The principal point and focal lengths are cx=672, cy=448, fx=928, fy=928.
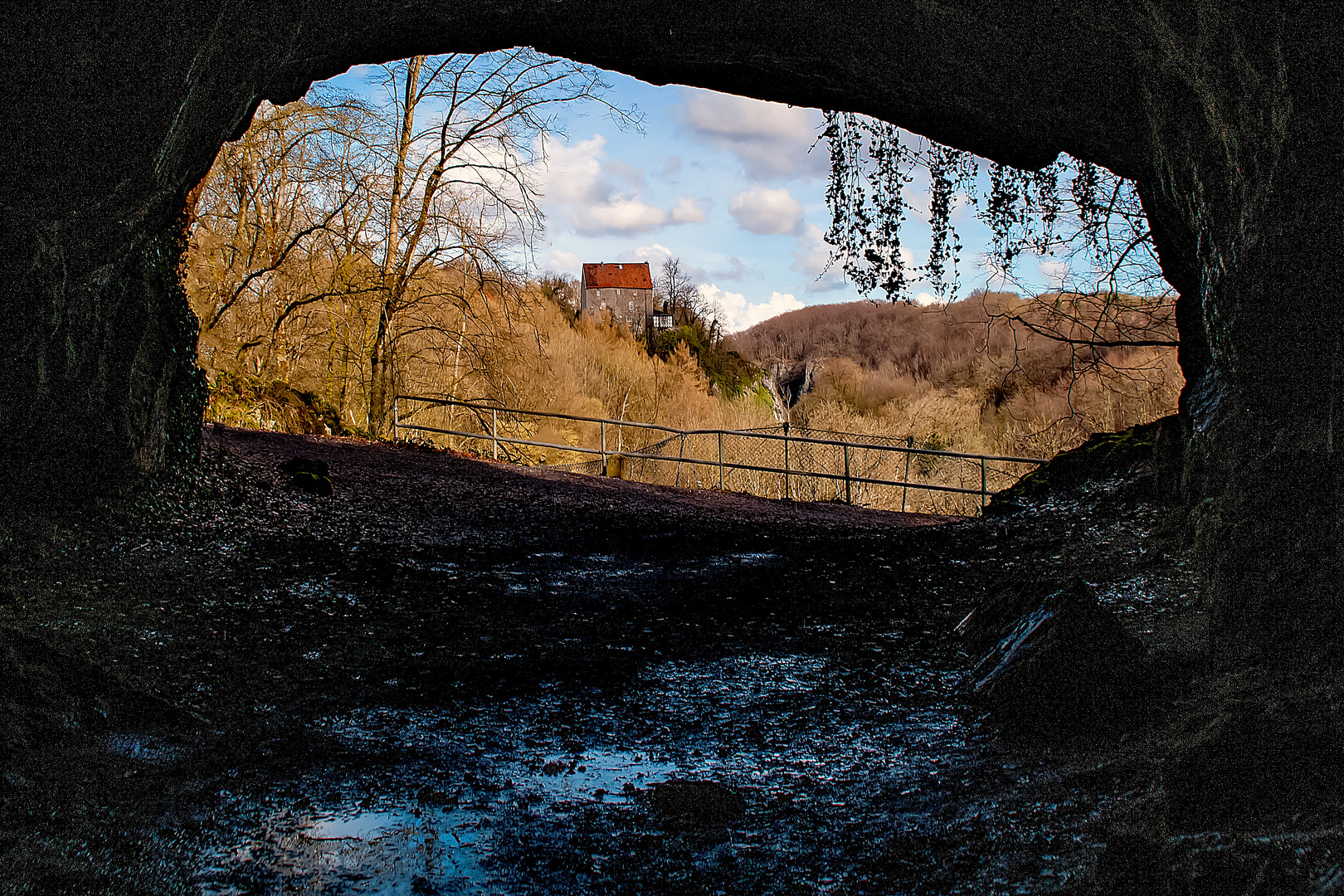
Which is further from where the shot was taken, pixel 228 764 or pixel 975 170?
pixel 975 170

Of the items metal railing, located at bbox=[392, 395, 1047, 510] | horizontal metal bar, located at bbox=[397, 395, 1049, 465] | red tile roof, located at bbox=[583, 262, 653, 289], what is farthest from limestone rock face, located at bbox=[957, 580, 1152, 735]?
red tile roof, located at bbox=[583, 262, 653, 289]

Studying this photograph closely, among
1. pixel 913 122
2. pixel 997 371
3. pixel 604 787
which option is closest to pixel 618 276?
pixel 997 371

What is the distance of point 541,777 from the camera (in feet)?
12.4

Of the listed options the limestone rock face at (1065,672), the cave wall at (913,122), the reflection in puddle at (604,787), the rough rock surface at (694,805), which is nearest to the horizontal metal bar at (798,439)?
the cave wall at (913,122)

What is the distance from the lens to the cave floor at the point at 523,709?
312 centimetres

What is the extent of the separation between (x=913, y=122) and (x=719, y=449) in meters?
8.61

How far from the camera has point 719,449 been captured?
1376 cm

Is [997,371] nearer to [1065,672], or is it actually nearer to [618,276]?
[1065,672]

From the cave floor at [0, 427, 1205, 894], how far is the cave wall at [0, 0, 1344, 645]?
0.96m

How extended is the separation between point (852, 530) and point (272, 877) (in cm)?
717

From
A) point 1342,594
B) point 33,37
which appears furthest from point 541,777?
point 33,37

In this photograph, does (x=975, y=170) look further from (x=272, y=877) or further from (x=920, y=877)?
(x=272, y=877)

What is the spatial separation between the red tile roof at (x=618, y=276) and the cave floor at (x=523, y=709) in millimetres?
74949

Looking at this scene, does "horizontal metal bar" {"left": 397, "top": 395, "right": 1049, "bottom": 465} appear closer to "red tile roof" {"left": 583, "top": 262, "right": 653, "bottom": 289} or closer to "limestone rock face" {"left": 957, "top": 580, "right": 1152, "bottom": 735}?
"limestone rock face" {"left": 957, "top": 580, "right": 1152, "bottom": 735}
